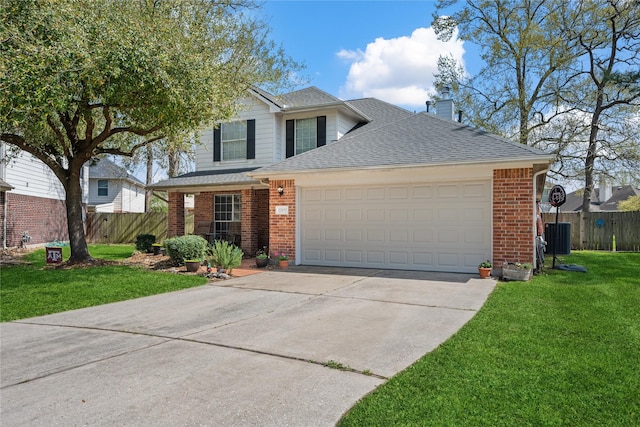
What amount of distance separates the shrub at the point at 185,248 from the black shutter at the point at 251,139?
15.3 ft

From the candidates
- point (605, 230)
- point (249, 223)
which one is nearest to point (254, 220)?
point (249, 223)

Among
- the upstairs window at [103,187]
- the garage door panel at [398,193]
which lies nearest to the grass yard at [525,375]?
the garage door panel at [398,193]

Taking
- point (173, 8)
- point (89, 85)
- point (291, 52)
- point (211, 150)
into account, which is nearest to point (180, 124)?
point (89, 85)

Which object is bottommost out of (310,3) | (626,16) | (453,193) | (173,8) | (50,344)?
(50,344)

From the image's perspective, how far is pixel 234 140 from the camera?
15.8m

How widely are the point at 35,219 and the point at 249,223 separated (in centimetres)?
1237

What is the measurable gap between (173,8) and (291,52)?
19.7 feet

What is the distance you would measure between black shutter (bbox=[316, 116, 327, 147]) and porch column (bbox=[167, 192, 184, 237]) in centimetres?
577

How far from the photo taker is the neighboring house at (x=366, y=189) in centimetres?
949

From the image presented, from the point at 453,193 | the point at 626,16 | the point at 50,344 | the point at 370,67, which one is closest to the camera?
the point at 50,344

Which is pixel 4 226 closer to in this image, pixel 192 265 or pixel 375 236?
pixel 192 265

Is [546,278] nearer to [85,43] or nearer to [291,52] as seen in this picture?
[85,43]

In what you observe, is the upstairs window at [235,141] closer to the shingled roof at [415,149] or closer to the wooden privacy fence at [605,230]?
the shingled roof at [415,149]

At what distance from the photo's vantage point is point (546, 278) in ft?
30.0
